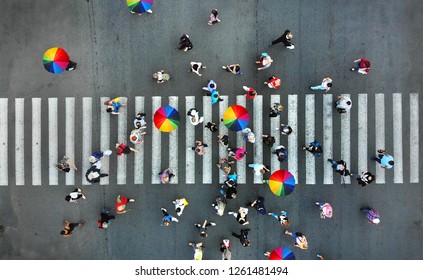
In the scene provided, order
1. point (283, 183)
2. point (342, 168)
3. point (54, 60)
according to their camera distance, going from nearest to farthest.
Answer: point (283, 183)
point (54, 60)
point (342, 168)

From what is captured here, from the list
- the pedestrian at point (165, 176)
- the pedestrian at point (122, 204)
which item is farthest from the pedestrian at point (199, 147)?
the pedestrian at point (122, 204)

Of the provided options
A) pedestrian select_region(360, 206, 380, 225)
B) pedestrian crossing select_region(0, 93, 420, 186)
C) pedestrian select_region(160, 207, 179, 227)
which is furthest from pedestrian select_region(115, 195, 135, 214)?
pedestrian select_region(360, 206, 380, 225)

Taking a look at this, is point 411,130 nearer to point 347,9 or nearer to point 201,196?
point 347,9

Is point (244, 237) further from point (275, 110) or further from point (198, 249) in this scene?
point (275, 110)

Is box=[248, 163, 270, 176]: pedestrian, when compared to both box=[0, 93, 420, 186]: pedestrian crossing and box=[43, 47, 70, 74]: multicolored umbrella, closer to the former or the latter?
box=[0, 93, 420, 186]: pedestrian crossing

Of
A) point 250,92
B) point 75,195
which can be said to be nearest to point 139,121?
point 75,195

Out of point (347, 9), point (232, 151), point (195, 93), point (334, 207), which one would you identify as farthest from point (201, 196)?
point (347, 9)
